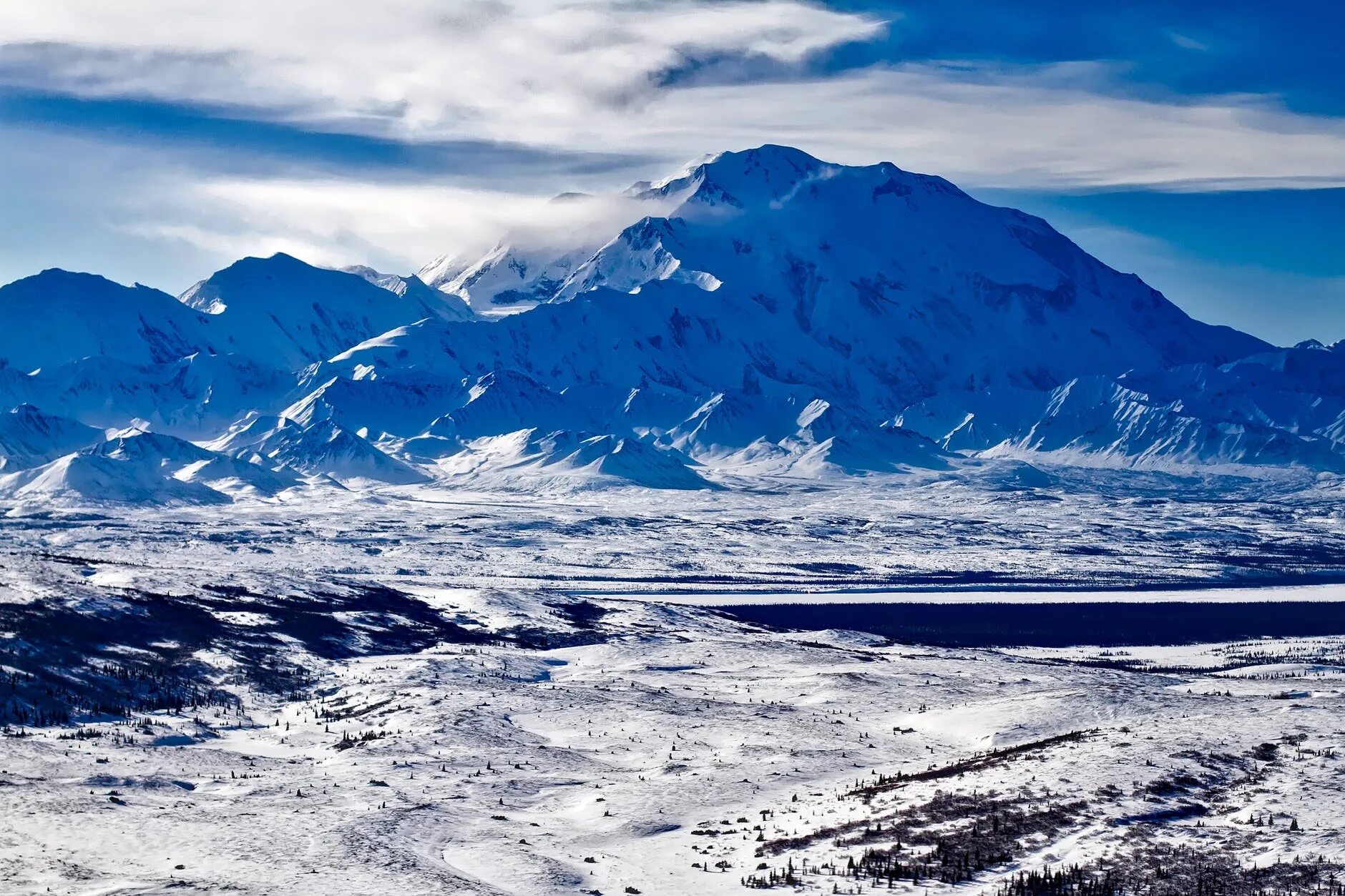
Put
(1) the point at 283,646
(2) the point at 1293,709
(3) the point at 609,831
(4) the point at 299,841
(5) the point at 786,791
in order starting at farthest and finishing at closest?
(1) the point at 283,646 → (2) the point at 1293,709 → (5) the point at 786,791 → (3) the point at 609,831 → (4) the point at 299,841

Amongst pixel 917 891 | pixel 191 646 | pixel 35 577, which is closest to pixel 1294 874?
pixel 917 891

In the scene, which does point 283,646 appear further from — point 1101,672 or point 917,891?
point 917,891

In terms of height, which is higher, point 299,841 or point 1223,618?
point 299,841

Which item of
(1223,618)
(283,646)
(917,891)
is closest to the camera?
(917,891)

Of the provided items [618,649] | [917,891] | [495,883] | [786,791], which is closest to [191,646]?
[618,649]

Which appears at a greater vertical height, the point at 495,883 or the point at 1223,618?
the point at 495,883

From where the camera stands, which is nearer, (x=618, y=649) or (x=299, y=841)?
(x=299, y=841)

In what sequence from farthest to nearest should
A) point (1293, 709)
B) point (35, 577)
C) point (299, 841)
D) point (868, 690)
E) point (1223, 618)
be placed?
point (1223, 618) < point (35, 577) < point (868, 690) < point (1293, 709) < point (299, 841)

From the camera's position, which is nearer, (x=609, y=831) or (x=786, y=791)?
(x=609, y=831)

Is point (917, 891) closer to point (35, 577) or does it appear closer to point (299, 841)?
point (299, 841)
